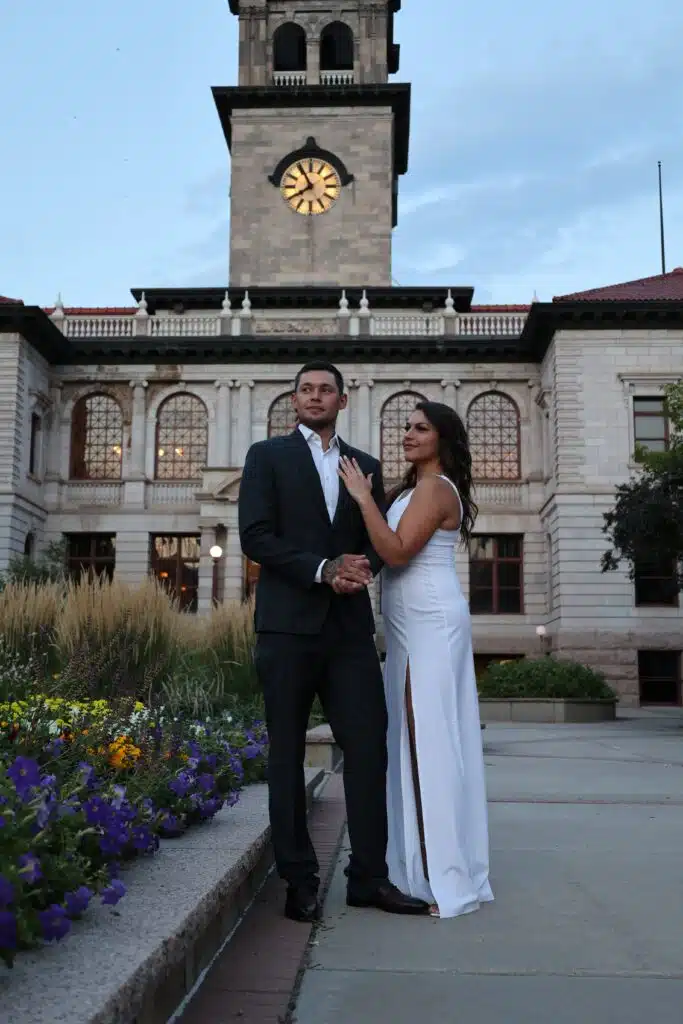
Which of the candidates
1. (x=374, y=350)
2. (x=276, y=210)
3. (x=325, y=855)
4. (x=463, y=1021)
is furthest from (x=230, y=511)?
(x=463, y=1021)

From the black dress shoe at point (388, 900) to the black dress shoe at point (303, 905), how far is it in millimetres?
262

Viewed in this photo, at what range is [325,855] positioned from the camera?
19.0 ft

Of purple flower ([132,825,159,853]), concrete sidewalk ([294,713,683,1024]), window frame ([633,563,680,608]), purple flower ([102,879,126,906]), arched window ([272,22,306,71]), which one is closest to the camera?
purple flower ([102,879,126,906])

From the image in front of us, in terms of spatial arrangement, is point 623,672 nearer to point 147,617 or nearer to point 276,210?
point 276,210

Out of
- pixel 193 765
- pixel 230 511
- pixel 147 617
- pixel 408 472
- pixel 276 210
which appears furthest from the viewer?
pixel 276 210

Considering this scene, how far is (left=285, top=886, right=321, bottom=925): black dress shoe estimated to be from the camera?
4125 millimetres

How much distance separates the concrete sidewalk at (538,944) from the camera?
10.1 ft

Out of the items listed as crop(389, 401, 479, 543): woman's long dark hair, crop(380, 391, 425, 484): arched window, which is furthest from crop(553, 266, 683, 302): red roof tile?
crop(389, 401, 479, 543): woman's long dark hair

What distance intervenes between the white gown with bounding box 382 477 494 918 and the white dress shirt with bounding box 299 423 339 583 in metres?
0.45

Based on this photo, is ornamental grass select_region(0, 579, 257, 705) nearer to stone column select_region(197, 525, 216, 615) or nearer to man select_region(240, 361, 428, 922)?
man select_region(240, 361, 428, 922)

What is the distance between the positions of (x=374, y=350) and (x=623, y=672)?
14.1 metres

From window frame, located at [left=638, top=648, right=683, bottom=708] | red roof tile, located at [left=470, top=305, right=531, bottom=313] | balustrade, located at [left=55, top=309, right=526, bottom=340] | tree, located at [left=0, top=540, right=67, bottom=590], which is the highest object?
red roof tile, located at [left=470, top=305, right=531, bottom=313]

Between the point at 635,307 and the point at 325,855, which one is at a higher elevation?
the point at 635,307

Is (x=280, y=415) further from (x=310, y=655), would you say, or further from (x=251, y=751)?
(x=310, y=655)
